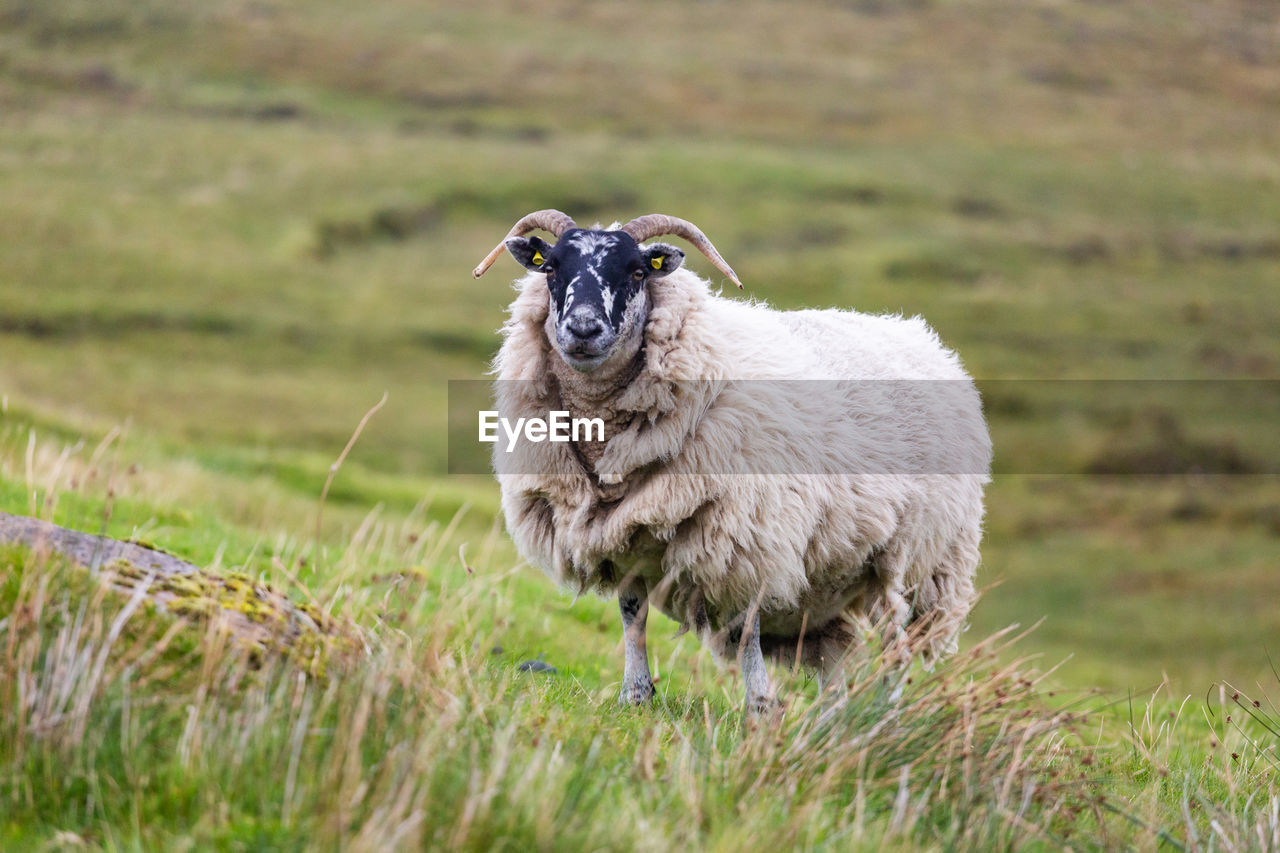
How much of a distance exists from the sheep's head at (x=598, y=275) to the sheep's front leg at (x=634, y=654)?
1.37 m

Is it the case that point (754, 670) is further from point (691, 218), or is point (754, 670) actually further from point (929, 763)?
point (691, 218)

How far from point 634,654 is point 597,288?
2.10 meters

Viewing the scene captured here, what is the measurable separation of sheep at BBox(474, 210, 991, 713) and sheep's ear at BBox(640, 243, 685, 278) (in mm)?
12

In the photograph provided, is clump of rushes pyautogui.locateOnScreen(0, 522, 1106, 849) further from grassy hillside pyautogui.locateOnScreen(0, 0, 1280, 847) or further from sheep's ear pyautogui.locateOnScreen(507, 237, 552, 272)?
sheep's ear pyautogui.locateOnScreen(507, 237, 552, 272)

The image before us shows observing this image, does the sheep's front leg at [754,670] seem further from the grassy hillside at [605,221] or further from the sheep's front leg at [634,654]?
the sheep's front leg at [634,654]

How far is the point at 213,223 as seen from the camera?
5362cm

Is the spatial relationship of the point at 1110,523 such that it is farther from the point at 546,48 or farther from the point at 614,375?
the point at 546,48

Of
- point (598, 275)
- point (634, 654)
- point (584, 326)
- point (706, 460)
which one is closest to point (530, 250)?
point (598, 275)

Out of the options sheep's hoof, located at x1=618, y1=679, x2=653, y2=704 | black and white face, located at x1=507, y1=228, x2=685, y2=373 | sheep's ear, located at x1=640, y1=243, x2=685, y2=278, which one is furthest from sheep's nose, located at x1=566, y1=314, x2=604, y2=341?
sheep's hoof, located at x1=618, y1=679, x2=653, y2=704

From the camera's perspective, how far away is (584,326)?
6379mm

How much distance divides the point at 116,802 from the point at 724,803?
203 centimetres

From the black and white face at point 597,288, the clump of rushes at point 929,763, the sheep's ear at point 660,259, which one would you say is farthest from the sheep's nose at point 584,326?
the clump of rushes at point 929,763

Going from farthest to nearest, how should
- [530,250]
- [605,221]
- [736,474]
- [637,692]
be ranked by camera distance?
1. [605,221]
2. [530,250]
3. [736,474]
4. [637,692]

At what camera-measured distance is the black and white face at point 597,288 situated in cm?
645
